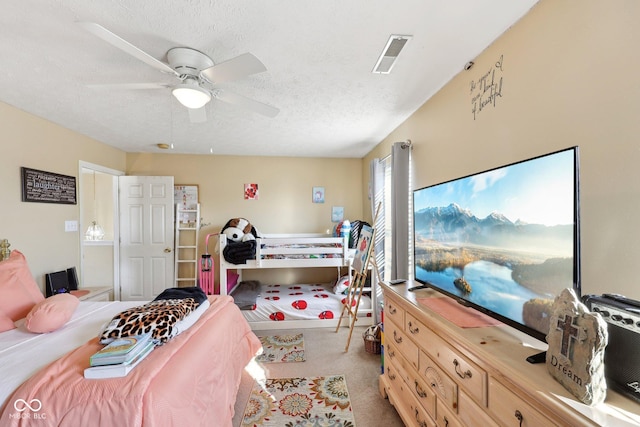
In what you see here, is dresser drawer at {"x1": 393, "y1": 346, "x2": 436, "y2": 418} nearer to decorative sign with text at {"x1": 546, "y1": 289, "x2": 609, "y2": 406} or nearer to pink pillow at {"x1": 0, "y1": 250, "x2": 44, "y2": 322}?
decorative sign with text at {"x1": 546, "y1": 289, "x2": 609, "y2": 406}

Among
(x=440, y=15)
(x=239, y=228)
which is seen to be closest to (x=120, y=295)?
(x=239, y=228)

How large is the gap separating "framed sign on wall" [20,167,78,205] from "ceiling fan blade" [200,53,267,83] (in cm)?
246

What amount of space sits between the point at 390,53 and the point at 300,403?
2548 millimetres

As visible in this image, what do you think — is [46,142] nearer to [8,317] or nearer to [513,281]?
[8,317]

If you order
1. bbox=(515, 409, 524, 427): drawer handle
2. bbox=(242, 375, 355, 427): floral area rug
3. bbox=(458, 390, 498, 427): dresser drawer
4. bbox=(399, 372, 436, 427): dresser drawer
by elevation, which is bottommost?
bbox=(242, 375, 355, 427): floral area rug

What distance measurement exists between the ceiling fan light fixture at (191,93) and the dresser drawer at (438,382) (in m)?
2.06

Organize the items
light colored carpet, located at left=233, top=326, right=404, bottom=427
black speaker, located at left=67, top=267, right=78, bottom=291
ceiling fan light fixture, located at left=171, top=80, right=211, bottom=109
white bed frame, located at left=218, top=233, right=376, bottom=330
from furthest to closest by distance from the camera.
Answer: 1. white bed frame, located at left=218, top=233, right=376, bottom=330
2. black speaker, located at left=67, top=267, right=78, bottom=291
3. light colored carpet, located at left=233, top=326, right=404, bottom=427
4. ceiling fan light fixture, located at left=171, top=80, right=211, bottom=109

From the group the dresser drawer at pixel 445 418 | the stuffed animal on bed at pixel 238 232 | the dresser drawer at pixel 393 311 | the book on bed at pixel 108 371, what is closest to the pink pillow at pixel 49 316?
the book on bed at pixel 108 371

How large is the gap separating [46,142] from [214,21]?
2.78 meters

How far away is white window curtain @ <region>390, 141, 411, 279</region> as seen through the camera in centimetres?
267

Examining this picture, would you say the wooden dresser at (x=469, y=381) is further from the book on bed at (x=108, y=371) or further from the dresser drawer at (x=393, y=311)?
the book on bed at (x=108, y=371)

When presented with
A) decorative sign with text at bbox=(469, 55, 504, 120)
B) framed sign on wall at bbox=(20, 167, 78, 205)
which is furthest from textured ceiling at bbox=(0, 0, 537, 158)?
framed sign on wall at bbox=(20, 167, 78, 205)

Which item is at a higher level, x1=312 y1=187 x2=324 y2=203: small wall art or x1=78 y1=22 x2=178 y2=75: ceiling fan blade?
x1=78 y1=22 x2=178 y2=75: ceiling fan blade

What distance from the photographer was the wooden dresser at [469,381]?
72 cm
